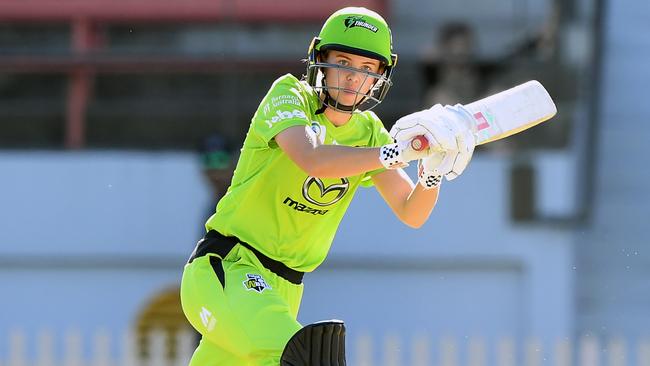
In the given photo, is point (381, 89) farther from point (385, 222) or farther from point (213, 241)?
point (385, 222)

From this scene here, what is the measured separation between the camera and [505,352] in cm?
928

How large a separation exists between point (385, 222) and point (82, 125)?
8.38ft

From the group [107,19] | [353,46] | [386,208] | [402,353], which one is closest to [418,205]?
[353,46]

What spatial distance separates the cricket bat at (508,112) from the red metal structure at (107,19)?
6.53 m

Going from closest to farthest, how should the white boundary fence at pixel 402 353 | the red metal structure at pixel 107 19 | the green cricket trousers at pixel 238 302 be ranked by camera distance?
the green cricket trousers at pixel 238 302, the white boundary fence at pixel 402 353, the red metal structure at pixel 107 19

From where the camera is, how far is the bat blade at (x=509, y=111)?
4.34 metres

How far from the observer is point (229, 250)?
15.7 feet

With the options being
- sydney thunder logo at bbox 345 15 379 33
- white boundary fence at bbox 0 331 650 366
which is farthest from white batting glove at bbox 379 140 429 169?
white boundary fence at bbox 0 331 650 366

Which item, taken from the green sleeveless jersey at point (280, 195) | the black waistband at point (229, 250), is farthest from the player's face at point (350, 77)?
the black waistband at point (229, 250)

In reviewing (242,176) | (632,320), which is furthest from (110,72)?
(242,176)

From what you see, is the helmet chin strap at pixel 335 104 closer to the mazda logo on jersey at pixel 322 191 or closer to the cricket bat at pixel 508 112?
the mazda logo on jersey at pixel 322 191

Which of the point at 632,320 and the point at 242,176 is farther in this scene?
the point at 632,320

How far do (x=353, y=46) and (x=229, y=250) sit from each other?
84 cm

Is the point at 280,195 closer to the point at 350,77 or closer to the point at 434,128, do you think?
the point at 350,77
